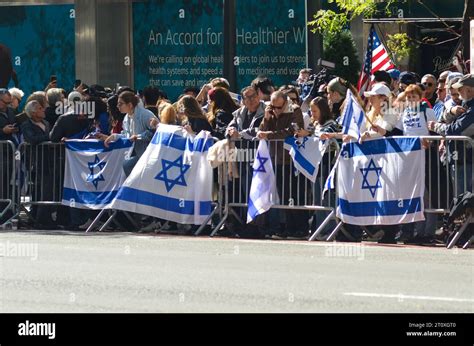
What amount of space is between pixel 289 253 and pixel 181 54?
16298 millimetres

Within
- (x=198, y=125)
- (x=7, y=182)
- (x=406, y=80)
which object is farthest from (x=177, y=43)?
(x=406, y=80)

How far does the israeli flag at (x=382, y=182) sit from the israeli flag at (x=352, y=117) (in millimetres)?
150

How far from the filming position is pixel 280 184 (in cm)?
1664

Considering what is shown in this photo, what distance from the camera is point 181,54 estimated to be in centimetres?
3039

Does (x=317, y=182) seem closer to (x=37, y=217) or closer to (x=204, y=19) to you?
(x=37, y=217)

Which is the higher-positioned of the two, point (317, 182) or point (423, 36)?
point (423, 36)

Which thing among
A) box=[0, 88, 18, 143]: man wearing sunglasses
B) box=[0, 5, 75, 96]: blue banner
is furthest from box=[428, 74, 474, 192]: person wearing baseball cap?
box=[0, 5, 75, 96]: blue banner

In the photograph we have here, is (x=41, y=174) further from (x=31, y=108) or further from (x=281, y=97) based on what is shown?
(x=281, y=97)

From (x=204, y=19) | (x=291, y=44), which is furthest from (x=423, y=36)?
(x=204, y=19)

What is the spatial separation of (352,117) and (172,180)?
2.51 m

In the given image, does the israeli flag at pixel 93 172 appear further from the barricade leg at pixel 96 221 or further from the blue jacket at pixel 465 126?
the blue jacket at pixel 465 126

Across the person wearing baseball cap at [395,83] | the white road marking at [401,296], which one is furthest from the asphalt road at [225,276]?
the person wearing baseball cap at [395,83]

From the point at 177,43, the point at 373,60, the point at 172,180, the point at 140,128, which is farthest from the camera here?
the point at 177,43

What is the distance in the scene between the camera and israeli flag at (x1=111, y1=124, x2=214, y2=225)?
668 inches
